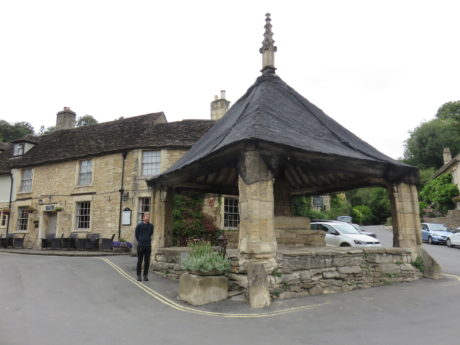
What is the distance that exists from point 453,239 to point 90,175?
20.5 meters

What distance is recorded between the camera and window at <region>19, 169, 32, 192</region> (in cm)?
2045

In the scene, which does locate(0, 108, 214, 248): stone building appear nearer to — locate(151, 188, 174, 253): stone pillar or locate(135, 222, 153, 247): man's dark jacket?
locate(151, 188, 174, 253): stone pillar

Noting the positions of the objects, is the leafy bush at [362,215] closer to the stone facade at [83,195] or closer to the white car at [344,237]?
the white car at [344,237]

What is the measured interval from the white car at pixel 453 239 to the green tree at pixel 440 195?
12027mm

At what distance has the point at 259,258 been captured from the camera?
5938 millimetres

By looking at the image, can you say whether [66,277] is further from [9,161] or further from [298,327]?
[9,161]

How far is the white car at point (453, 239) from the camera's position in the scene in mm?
17589

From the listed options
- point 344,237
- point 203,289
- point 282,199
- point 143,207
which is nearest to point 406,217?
point 282,199

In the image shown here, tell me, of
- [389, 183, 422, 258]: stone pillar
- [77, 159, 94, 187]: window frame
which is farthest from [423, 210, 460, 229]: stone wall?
[77, 159, 94, 187]: window frame

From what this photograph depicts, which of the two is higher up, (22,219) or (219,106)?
(219,106)

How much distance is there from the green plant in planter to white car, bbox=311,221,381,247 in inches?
303

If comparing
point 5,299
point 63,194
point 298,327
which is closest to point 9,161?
point 63,194

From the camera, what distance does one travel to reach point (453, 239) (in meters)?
17.9

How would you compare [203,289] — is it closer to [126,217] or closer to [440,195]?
[126,217]
